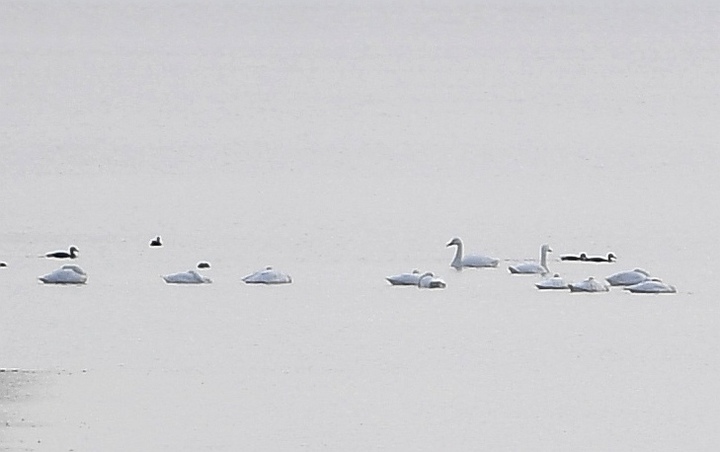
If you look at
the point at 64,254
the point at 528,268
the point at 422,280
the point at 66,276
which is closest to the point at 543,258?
the point at 528,268

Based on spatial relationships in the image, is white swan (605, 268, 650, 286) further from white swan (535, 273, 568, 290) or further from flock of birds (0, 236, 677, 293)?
white swan (535, 273, 568, 290)

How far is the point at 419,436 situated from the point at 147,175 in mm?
26204

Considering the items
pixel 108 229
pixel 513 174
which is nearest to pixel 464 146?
pixel 513 174

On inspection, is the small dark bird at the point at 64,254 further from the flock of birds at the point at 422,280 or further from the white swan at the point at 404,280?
the white swan at the point at 404,280

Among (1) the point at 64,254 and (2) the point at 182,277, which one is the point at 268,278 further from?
(1) the point at 64,254

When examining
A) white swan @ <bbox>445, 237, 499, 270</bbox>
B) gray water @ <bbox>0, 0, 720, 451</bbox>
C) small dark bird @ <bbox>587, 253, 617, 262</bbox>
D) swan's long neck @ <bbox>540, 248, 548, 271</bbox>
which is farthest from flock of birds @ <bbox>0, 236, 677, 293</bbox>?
small dark bird @ <bbox>587, 253, 617, 262</bbox>

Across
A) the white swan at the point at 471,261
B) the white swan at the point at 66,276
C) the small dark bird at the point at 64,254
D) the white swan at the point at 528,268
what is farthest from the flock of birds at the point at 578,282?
the small dark bird at the point at 64,254

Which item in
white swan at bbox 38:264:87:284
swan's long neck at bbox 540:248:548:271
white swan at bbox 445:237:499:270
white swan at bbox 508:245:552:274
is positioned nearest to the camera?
white swan at bbox 38:264:87:284

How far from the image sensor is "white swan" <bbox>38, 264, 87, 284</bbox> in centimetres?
2359

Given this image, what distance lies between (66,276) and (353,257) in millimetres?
4912

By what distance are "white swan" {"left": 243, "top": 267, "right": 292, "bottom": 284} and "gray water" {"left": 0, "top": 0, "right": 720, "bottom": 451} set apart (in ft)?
0.60

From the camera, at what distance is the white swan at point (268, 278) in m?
23.9

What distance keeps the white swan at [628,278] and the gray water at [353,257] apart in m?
0.74

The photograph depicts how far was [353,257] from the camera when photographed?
27391 mm
